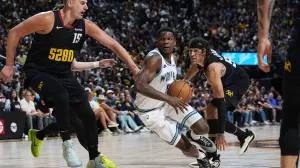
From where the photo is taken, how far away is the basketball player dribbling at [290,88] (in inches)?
154

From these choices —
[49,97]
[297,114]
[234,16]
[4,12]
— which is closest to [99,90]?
[4,12]

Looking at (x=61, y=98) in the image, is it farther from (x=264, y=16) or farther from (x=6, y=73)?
(x=264, y=16)

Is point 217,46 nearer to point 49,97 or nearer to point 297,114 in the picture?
point 49,97

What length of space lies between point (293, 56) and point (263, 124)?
58.1ft

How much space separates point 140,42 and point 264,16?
20.2m

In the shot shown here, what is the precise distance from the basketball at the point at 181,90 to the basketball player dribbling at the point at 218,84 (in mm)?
509

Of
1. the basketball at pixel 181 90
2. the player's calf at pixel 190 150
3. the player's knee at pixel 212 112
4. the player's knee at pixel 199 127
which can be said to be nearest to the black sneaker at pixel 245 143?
the player's knee at pixel 212 112

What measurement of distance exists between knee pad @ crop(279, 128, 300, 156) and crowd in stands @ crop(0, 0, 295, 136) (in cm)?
815

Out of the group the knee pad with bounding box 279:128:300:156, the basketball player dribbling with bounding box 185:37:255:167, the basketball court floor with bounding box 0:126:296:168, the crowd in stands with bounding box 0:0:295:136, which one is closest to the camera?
the knee pad with bounding box 279:128:300:156

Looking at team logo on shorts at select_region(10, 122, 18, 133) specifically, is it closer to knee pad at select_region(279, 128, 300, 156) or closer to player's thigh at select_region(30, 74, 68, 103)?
player's thigh at select_region(30, 74, 68, 103)

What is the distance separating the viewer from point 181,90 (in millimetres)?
6828

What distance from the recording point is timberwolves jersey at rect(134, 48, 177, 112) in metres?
7.04

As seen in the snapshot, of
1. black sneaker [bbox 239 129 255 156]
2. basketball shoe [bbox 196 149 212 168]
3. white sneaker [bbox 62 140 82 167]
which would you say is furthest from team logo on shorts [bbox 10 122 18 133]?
white sneaker [bbox 62 140 82 167]

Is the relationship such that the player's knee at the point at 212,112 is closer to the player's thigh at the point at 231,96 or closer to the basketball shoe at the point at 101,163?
the player's thigh at the point at 231,96
